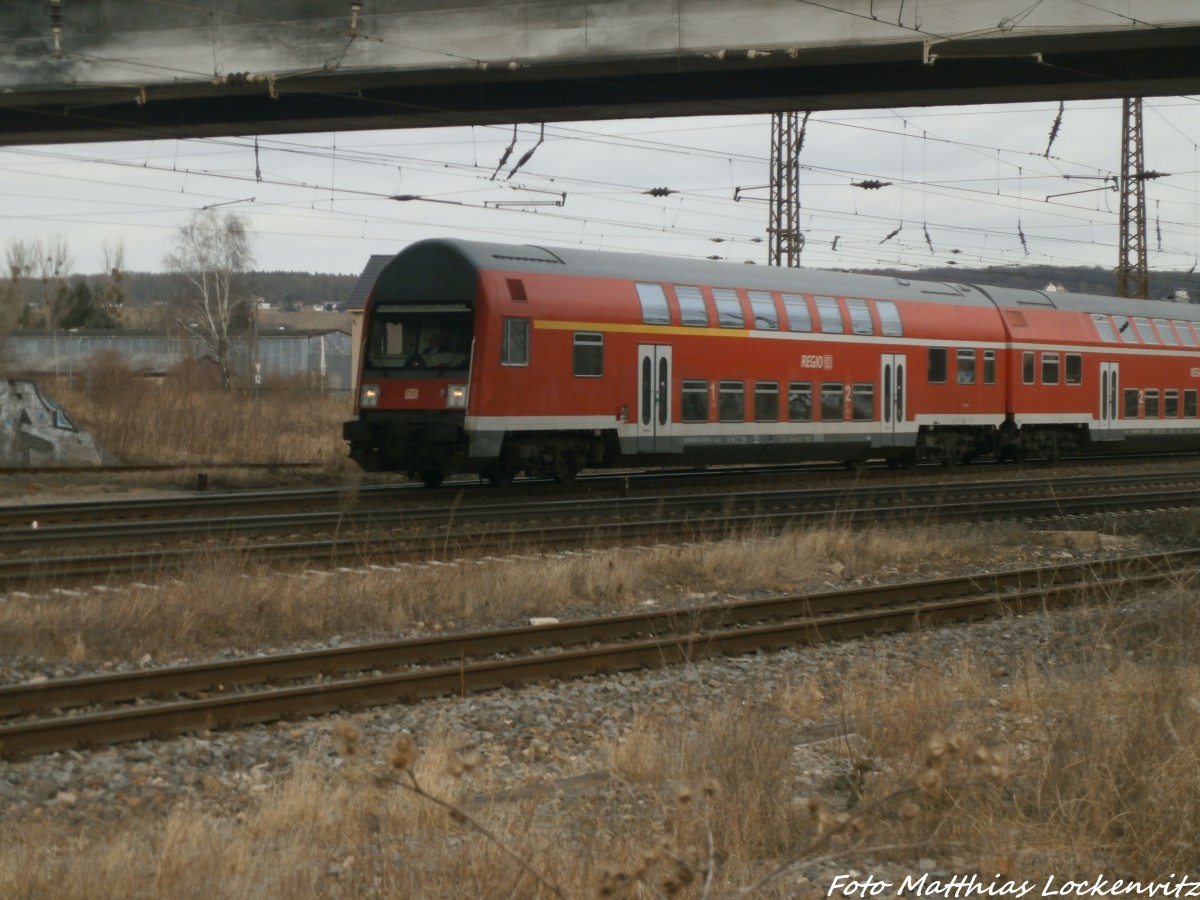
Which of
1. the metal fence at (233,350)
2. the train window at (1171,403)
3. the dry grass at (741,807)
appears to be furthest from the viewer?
the metal fence at (233,350)

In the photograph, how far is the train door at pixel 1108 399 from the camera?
30.9 meters

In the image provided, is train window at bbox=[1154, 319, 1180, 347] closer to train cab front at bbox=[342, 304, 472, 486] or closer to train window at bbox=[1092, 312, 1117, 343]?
train window at bbox=[1092, 312, 1117, 343]

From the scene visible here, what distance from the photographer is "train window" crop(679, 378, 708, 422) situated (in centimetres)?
2181

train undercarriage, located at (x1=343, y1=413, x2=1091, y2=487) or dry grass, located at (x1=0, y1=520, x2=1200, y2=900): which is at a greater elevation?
train undercarriage, located at (x1=343, y1=413, x2=1091, y2=487)

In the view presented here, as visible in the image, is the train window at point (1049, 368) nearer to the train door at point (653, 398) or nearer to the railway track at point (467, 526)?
the railway track at point (467, 526)

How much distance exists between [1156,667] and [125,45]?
16.3 metres

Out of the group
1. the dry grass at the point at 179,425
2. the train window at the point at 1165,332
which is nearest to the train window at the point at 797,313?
the dry grass at the point at 179,425

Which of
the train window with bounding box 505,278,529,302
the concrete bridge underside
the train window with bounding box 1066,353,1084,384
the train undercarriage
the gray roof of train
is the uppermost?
the concrete bridge underside

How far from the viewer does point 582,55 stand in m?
18.0

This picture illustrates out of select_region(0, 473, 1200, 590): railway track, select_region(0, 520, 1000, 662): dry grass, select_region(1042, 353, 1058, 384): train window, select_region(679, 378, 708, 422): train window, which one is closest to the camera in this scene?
select_region(0, 520, 1000, 662): dry grass

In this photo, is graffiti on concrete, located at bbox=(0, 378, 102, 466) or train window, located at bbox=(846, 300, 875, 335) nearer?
train window, located at bbox=(846, 300, 875, 335)

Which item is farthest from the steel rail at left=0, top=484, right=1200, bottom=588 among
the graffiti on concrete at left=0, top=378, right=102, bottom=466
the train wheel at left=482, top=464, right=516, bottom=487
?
the graffiti on concrete at left=0, top=378, right=102, bottom=466

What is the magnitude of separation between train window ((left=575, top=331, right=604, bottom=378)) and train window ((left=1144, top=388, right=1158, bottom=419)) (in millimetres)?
17196

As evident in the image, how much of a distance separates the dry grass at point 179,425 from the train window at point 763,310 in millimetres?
9180
